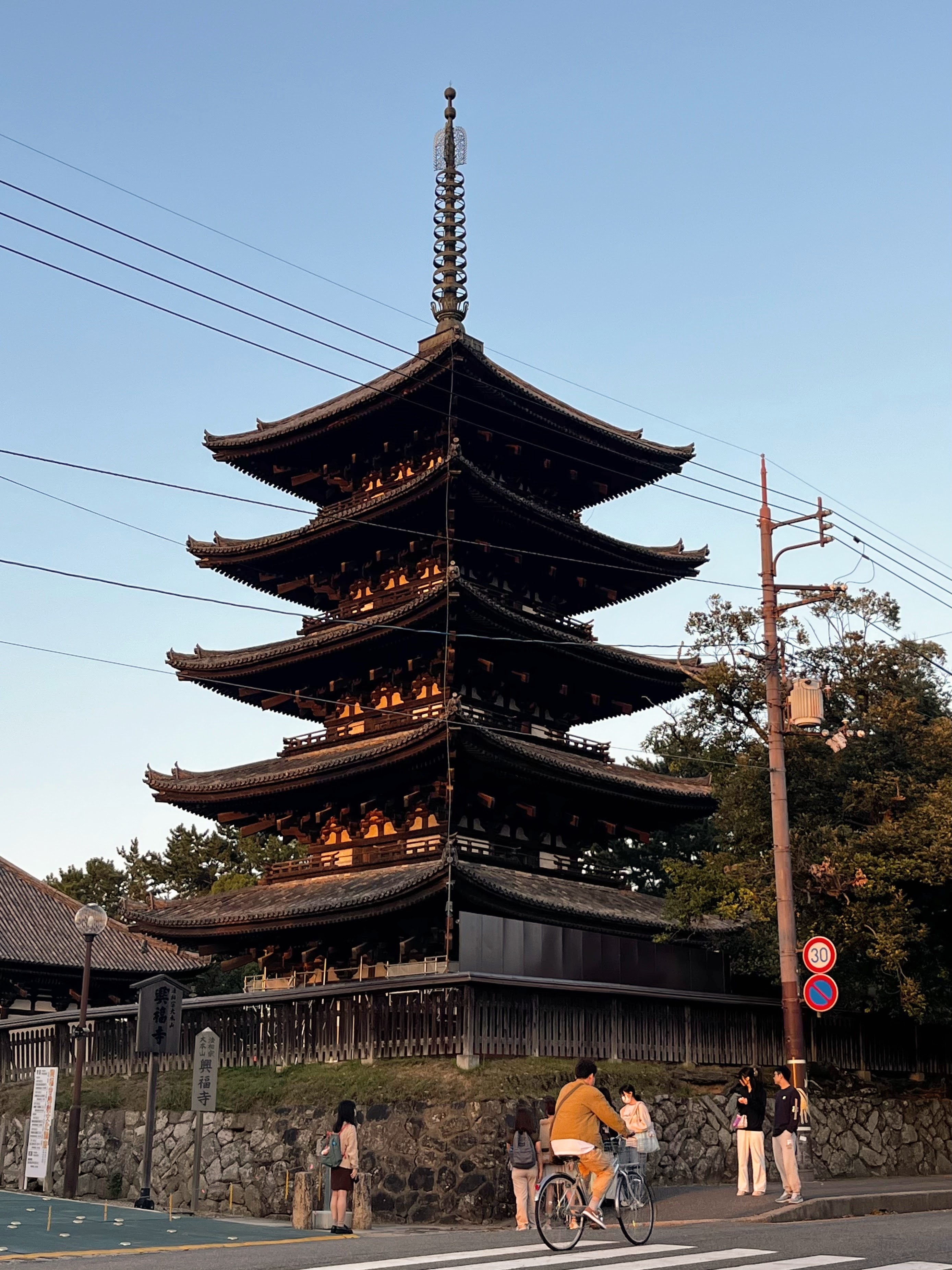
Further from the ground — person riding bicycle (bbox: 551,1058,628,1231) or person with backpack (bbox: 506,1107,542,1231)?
person riding bicycle (bbox: 551,1058,628,1231)

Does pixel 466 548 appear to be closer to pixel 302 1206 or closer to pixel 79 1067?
pixel 79 1067

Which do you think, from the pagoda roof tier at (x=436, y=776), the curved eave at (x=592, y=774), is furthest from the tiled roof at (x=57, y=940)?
the curved eave at (x=592, y=774)

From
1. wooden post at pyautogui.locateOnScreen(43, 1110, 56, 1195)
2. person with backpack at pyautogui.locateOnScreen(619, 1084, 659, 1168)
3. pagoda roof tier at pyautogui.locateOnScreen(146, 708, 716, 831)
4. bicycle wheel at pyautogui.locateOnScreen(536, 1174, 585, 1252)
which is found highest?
pagoda roof tier at pyautogui.locateOnScreen(146, 708, 716, 831)

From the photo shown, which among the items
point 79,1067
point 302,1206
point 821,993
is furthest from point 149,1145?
point 821,993

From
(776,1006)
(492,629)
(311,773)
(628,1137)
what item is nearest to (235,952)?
(311,773)

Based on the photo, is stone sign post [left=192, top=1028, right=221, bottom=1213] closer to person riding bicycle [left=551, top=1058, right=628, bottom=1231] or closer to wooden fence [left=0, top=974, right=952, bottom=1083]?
wooden fence [left=0, top=974, right=952, bottom=1083]

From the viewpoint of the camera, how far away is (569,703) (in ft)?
119

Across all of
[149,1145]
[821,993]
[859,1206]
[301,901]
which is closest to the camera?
[859,1206]

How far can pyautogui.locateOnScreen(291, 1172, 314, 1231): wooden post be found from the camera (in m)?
18.5

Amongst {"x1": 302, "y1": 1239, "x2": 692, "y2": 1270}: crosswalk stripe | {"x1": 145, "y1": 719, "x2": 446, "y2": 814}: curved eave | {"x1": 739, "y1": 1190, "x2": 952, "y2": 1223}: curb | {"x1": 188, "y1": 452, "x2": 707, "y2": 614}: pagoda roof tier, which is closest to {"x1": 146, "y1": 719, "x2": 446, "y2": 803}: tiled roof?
{"x1": 145, "y1": 719, "x2": 446, "y2": 814}: curved eave

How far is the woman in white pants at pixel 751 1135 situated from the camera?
1903cm

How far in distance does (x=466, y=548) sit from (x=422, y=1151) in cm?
1696

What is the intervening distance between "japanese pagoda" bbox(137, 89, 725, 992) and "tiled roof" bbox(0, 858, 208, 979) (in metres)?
5.71

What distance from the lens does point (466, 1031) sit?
21.8 metres
